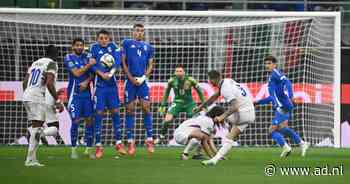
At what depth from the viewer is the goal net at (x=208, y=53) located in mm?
21859

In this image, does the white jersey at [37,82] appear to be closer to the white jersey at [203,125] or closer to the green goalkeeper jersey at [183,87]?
the white jersey at [203,125]

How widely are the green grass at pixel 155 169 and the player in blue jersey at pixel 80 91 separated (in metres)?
0.55

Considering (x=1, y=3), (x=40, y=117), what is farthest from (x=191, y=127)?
(x=1, y=3)

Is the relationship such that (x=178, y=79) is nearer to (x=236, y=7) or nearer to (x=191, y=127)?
(x=191, y=127)

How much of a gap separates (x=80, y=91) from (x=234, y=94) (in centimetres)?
327

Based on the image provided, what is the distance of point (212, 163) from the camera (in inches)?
582

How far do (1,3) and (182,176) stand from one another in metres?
13.6

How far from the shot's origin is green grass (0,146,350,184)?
1185cm

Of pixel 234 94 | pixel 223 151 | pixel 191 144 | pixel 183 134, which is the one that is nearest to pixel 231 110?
pixel 234 94

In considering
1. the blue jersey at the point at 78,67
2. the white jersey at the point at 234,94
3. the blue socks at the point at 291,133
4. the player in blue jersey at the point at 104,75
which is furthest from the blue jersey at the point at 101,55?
the blue socks at the point at 291,133

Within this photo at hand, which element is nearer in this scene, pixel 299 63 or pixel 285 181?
pixel 285 181

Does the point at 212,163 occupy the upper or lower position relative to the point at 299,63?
lower

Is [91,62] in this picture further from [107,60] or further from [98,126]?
[98,126]

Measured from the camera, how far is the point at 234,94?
15.1 metres
